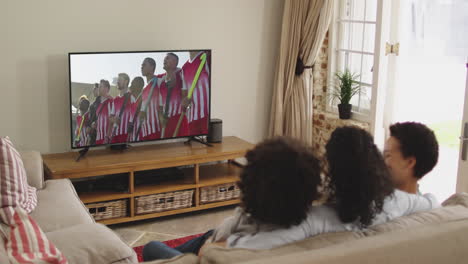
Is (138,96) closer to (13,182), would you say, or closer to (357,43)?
(13,182)

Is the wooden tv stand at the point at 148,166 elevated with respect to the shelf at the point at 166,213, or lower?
elevated

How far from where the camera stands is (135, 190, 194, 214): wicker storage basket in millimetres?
4344

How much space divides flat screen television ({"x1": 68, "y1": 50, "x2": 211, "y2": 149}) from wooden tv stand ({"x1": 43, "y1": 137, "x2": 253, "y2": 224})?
118mm

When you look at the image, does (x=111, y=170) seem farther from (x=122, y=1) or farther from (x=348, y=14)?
(x=348, y=14)

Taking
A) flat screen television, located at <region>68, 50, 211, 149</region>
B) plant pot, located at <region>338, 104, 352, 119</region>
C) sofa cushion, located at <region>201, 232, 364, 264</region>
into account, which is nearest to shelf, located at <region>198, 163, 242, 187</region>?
flat screen television, located at <region>68, 50, 211, 149</region>

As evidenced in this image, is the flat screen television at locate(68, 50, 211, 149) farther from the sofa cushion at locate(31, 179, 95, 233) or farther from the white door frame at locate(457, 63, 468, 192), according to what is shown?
the white door frame at locate(457, 63, 468, 192)

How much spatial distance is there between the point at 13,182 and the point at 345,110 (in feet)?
8.80

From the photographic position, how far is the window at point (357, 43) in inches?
187

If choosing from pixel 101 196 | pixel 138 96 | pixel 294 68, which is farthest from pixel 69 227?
pixel 294 68

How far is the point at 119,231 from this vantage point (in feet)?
14.0

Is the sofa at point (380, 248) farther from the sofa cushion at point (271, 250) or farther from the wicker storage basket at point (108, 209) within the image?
the wicker storage basket at point (108, 209)

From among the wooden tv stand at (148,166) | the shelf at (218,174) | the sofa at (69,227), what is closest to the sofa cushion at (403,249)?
the sofa at (69,227)

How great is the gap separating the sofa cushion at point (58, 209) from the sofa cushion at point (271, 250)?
169 centimetres

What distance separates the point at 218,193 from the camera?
4.64m
